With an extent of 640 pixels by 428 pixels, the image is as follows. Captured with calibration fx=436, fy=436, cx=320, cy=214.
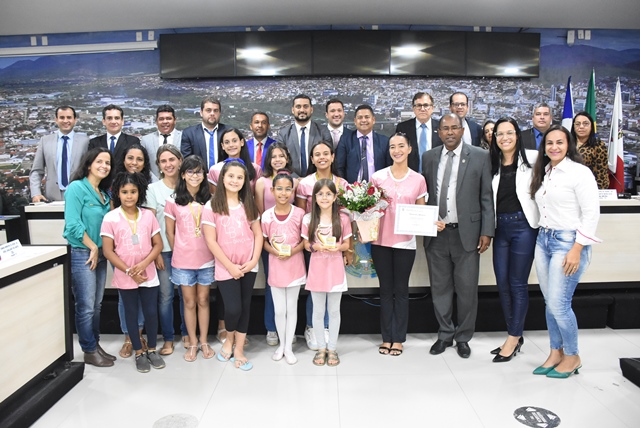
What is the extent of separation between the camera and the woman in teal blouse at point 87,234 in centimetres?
305

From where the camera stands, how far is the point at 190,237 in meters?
3.20

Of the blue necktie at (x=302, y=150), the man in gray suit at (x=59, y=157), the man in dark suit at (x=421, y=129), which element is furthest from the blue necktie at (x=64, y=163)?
the man in dark suit at (x=421, y=129)

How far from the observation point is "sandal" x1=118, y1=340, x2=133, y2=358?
11.1 ft

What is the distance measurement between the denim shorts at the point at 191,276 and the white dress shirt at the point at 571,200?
2402mm

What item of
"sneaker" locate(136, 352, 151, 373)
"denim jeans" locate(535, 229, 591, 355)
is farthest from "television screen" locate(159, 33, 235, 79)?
"denim jeans" locate(535, 229, 591, 355)

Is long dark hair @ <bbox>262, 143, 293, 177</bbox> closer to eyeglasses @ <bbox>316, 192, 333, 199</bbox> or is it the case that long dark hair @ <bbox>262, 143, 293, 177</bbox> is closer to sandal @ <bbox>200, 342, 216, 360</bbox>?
eyeglasses @ <bbox>316, 192, 333, 199</bbox>

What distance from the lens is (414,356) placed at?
3.36 m

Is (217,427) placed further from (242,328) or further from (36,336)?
(36,336)

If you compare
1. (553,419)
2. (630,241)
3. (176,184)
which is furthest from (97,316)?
(630,241)

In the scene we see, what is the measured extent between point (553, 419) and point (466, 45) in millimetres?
5506

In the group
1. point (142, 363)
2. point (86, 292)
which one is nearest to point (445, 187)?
point (142, 363)

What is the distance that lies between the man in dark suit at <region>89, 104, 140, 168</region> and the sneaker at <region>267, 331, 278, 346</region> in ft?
7.21

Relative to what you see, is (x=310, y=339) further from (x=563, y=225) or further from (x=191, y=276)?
(x=563, y=225)

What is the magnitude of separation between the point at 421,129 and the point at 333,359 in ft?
7.82
